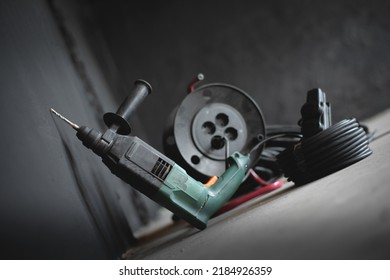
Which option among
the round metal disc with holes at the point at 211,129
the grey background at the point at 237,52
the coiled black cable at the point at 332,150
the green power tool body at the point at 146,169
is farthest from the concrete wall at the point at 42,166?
the grey background at the point at 237,52

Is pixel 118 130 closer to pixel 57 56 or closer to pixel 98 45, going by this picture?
pixel 57 56

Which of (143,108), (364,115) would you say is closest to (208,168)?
(143,108)

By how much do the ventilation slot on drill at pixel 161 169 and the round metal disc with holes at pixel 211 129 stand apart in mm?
319

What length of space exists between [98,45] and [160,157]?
1939 mm

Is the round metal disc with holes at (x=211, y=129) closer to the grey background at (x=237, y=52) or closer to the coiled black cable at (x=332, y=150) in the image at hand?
the coiled black cable at (x=332, y=150)

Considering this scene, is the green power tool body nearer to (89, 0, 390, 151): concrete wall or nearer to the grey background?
the grey background

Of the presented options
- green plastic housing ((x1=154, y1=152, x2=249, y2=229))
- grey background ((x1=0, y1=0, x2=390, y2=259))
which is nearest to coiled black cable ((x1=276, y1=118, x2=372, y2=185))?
green plastic housing ((x1=154, y1=152, x2=249, y2=229))

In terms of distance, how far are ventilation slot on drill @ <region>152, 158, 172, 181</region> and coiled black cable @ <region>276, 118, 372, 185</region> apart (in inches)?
15.4

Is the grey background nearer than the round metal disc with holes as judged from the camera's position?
No

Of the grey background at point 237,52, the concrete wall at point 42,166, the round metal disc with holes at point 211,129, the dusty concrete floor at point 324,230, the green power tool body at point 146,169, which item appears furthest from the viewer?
the grey background at point 237,52

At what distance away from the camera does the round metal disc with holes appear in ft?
4.47

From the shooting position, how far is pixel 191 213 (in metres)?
1.03

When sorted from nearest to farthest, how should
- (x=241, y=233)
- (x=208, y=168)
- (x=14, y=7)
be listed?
(x=241, y=233) < (x=14, y=7) < (x=208, y=168)

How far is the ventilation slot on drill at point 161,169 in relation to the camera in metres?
1.00
